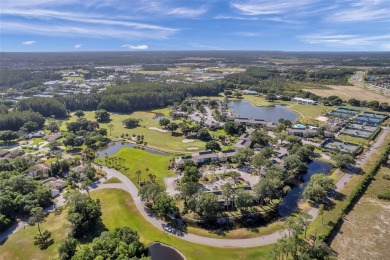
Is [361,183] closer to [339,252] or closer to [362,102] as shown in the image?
[339,252]

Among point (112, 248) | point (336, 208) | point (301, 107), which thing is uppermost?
point (112, 248)

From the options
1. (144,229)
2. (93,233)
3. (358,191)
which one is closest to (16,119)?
(93,233)

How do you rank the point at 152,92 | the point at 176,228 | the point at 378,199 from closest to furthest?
the point at 176,228, the point at 378,199, the point at 152,92

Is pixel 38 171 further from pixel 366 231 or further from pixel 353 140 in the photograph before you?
pixel 353 140

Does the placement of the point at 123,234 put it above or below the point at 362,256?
above

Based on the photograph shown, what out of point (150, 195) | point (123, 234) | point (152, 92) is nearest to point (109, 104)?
point (152, 92)

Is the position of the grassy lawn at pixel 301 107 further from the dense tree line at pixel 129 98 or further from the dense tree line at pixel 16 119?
the dense tree line at pixel 16 119

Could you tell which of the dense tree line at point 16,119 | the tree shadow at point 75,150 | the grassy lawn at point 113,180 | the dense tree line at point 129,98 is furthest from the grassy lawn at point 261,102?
the dense tree line at point 16,119
